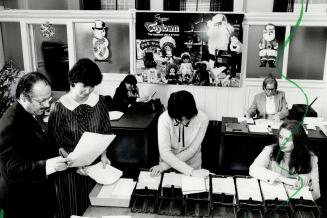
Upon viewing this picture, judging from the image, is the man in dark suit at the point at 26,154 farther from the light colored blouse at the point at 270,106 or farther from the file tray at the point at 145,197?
the light colored blouse at the point at 270,106

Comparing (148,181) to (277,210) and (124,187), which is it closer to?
(124,187)

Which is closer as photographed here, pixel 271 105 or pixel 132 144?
pixel 132 144

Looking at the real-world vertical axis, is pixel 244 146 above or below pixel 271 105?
below

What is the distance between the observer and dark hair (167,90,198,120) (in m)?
2.65

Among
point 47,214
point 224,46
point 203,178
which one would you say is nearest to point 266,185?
point 203,178

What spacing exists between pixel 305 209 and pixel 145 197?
3.27 ft

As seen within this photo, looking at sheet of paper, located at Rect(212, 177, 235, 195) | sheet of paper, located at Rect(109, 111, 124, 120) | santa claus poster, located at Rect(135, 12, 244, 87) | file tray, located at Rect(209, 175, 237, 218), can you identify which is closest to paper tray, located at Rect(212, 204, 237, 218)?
file tray, located at Rect(209, 175, 237, 218)

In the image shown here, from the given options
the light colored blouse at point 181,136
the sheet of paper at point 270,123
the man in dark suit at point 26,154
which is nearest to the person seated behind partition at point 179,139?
the light colored blouse at point 181,136

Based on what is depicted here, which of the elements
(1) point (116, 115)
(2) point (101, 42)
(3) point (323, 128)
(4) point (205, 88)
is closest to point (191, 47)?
(4) point (205, 88)

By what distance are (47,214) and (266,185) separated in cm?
148

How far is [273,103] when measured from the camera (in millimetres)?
5094

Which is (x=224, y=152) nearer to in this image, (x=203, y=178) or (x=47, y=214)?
(x=203, y=178)

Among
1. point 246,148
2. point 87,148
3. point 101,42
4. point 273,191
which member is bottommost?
point 246,148

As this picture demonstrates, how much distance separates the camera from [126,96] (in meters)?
5.41
